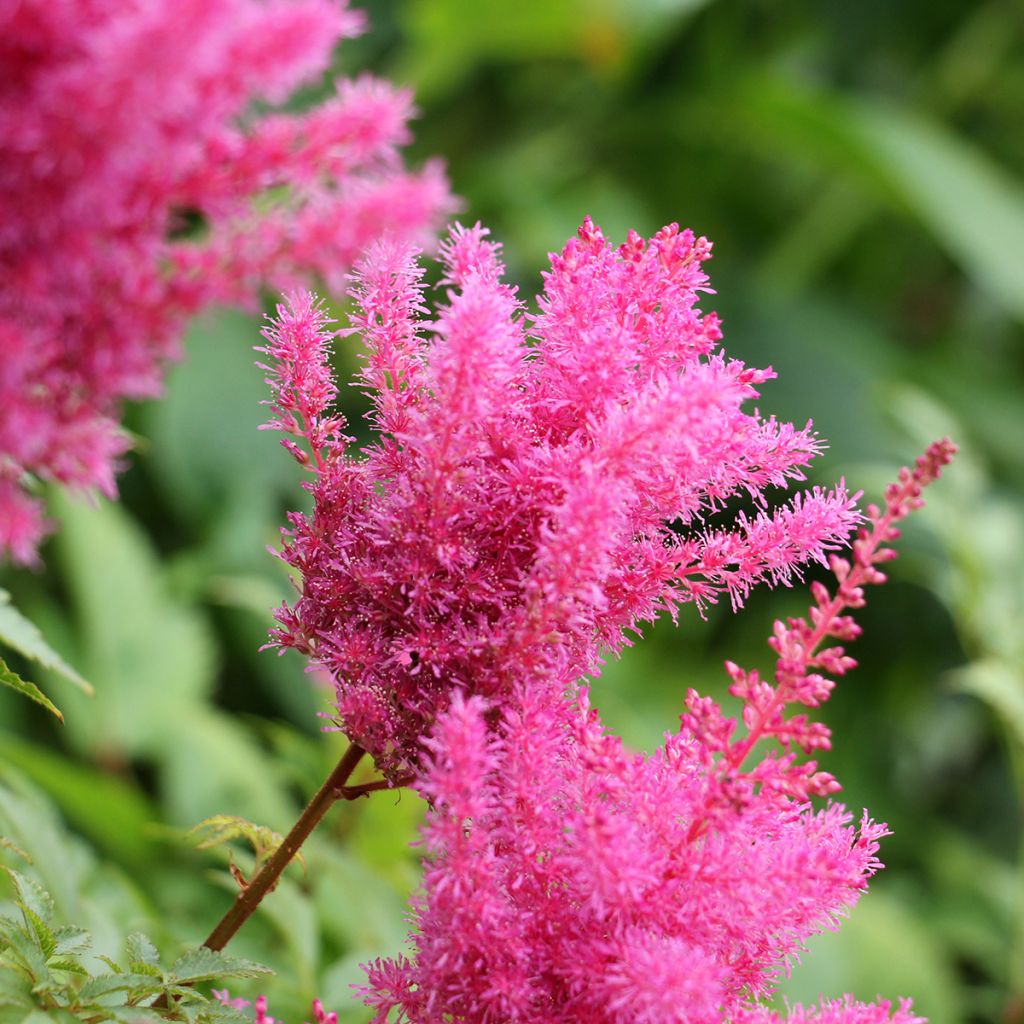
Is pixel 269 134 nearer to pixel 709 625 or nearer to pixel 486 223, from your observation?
pixel 486 223

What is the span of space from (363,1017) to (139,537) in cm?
156

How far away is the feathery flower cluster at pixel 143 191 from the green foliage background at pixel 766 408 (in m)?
0.48

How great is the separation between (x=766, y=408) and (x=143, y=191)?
2725 mm

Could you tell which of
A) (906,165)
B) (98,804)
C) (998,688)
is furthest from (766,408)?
(98,804)

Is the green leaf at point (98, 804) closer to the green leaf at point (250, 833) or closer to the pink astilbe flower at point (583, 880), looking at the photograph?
the green leaf at point (250, 833)

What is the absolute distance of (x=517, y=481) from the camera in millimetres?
720

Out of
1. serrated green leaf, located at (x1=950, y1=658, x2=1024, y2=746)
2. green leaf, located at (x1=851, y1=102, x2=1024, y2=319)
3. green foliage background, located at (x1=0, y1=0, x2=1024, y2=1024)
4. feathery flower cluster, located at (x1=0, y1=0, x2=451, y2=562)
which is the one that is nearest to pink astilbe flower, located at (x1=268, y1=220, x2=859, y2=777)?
feathery flower cluster, located at (x1=0, y1=0, x2=451, y2=562)

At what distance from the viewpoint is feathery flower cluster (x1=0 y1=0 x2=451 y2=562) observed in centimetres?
49

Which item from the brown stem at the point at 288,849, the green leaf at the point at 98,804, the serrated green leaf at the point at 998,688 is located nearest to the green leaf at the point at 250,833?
the brown stem at the point at 288,849

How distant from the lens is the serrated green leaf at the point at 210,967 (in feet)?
2.34

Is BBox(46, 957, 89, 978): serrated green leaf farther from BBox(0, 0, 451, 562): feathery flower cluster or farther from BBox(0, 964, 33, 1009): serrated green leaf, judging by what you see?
BBox(0, 0, 451, 562): feathery flower cluster

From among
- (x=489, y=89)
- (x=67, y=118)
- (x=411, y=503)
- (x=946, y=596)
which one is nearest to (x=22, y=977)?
(x=411, y=503)

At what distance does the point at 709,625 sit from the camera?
132 inches

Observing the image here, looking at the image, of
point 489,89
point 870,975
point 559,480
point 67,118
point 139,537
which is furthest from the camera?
point 489,89
